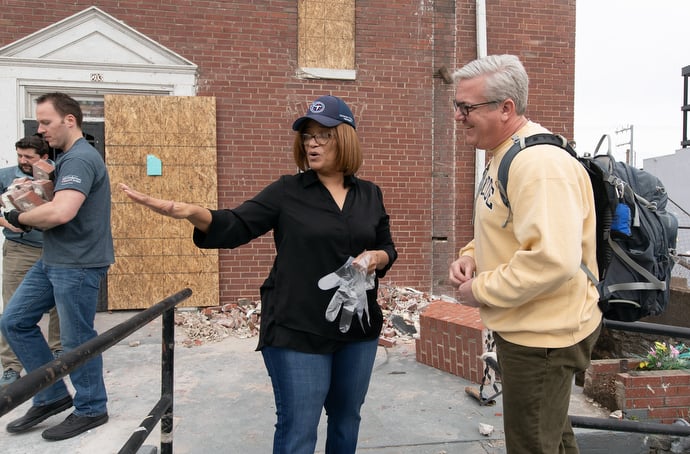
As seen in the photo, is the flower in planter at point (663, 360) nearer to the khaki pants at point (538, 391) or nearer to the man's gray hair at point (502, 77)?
the khaki pants at point (538, 391)

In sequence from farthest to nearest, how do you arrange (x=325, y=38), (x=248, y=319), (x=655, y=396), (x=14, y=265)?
(x=325, y=38) < (x=248, y=319) < (x=14, y=265) < (x=655, y=396)

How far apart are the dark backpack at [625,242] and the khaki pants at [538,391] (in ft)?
0.65

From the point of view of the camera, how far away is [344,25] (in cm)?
654

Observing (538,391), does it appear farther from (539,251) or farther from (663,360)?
(663,360)

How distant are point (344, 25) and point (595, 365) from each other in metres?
4.95

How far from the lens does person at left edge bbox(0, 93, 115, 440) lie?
9.95 feet

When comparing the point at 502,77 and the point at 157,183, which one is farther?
the point at 157,183

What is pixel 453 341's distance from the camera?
4.37 m

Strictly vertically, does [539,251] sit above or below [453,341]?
above

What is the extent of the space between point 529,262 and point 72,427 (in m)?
3.00

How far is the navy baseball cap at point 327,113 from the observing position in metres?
2.12

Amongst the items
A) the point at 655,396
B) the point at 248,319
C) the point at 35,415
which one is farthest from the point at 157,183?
the point at 655,396

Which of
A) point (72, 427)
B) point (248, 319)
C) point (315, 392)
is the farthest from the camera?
point (248, 319)

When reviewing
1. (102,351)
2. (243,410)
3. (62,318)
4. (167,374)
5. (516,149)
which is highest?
(516,149)
